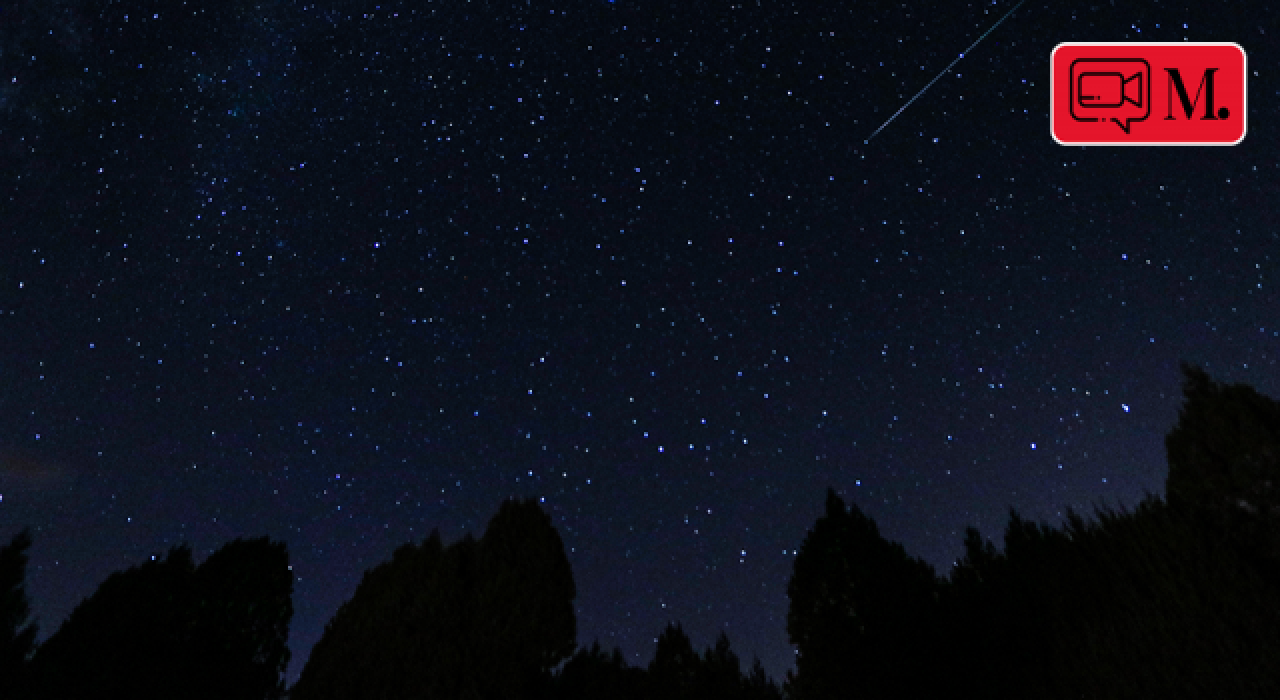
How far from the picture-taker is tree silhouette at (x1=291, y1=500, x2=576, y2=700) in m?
14.7

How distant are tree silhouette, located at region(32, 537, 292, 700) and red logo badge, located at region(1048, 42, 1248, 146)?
2243 cm

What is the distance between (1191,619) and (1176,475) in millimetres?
3471

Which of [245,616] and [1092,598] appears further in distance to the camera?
[245,616]

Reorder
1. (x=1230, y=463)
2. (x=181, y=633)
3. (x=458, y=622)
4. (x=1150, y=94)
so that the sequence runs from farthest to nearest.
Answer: (x=181, y=633) < (x=458, y=622) < (x=1230, y=463) < (x=1150, y=94)

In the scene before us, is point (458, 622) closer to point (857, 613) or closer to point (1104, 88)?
point (857, 613)

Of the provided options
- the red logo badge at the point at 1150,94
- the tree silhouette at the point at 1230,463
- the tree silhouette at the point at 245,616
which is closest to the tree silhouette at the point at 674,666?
the tree silhouette at the point at 245,616

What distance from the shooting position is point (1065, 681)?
484 inches

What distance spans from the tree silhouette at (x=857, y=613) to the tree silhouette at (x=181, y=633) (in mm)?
15483

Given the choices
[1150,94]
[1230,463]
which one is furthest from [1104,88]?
[1230,463]

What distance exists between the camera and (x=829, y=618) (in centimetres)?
1745

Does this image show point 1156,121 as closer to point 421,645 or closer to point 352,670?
point 421,645

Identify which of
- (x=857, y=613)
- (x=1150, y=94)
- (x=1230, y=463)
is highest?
(x=1150, y=94)

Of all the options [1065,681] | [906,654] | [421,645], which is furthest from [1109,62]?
[421,645]

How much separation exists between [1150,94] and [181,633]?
24.5 metres
